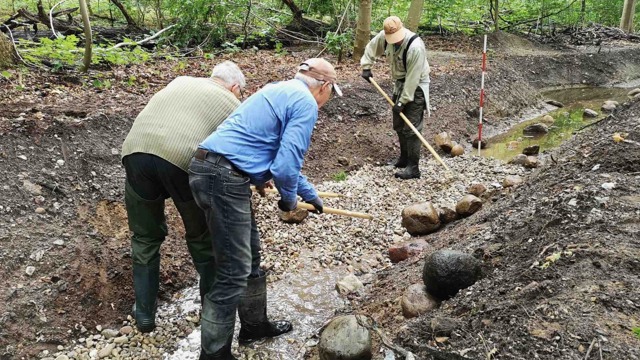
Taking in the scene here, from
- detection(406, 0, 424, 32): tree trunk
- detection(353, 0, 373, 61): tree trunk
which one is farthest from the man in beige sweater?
detection(406, 0, 424, 32): tree trunk

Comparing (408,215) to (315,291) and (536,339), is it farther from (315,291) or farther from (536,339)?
(536,339)

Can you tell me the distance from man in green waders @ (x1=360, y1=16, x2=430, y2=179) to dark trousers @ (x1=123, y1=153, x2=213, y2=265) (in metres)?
3.92

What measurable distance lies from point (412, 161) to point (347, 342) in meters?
4.15

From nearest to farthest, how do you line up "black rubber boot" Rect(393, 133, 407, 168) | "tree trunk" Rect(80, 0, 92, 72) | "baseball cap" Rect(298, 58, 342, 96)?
1. "baseball cap" Rect(298, 58, 342, 96)
2. "tree trunk" Rect(80, 0, 92, 72)
3. "black rubber boot" Rect(393, 133, 407, 168)

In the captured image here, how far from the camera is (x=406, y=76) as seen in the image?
634 cm

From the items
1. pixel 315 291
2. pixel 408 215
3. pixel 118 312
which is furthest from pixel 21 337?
A: pixel 408 215

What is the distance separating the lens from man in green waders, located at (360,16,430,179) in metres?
6.14

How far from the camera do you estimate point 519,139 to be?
9.05m

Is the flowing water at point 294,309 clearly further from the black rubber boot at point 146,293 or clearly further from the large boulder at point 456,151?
the large boulder at point 456,151

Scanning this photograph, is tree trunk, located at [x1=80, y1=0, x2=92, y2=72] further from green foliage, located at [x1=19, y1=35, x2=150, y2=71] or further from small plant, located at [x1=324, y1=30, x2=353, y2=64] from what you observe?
small plant, located at [x1=324, y1=30, x2=353, y2=64]

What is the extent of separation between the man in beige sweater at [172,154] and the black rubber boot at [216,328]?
1.45 feet

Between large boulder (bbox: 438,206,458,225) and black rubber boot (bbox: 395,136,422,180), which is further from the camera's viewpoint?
black rubber boot (bbox: 395,136,422,180)

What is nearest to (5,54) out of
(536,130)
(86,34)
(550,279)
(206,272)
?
(86,34)

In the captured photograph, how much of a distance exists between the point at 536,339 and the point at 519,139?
23.9ft
